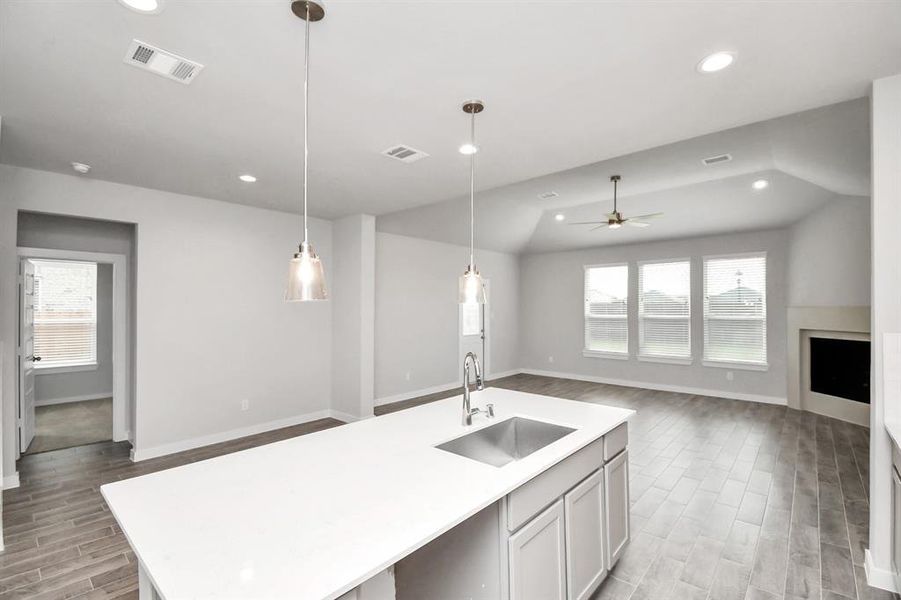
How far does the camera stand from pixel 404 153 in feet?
10.8

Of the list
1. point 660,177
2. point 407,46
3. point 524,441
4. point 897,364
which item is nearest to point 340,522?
point 524,441

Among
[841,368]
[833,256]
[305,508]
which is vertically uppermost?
[833,256]

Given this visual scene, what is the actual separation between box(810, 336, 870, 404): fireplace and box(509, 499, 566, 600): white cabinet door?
565 cm

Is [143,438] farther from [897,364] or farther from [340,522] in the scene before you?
[897,364]

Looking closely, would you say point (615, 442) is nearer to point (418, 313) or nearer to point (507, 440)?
point (507, 440)

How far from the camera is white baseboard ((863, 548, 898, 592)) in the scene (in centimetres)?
224

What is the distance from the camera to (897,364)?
2.23 metres

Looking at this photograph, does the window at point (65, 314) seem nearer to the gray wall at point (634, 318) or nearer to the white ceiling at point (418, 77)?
the white ceiling at point (418, 77)

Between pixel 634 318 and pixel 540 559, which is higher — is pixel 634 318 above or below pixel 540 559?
above

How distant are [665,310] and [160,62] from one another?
756 cm

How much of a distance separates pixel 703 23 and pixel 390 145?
6.62 ft

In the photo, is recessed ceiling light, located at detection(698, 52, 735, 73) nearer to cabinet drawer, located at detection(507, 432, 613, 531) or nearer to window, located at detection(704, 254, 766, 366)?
cabinet drawer, located at detection(507, 432, 613, 531)

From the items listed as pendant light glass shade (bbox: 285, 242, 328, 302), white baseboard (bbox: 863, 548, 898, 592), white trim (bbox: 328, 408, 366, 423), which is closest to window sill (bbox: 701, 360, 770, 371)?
white baseboard (bbox: 863, 548, 898, 592)

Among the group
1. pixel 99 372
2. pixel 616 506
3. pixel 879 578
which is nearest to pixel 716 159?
pixel 879 578
